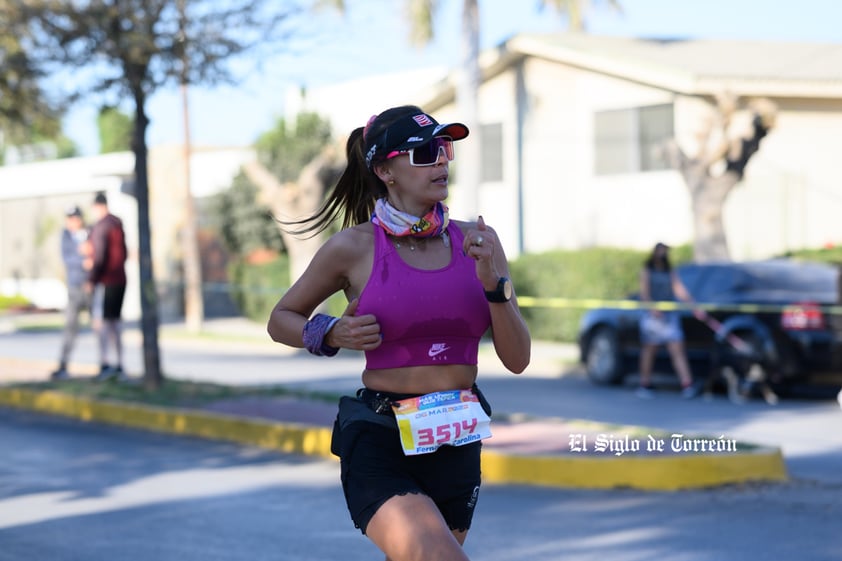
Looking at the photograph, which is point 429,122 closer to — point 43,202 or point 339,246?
point 339,246

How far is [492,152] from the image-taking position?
27969mm

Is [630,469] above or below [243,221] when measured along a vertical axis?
below

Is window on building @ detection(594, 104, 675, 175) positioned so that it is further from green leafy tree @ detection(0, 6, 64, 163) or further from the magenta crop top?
the magenta crop top

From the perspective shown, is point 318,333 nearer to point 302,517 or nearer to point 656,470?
point 302,517

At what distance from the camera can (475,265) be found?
3930 millimetres

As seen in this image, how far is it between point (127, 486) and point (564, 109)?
731 inches

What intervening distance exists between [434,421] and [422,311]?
0.32m

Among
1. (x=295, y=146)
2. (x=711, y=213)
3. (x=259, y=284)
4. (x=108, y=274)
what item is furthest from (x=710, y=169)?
(x=295, y=146)

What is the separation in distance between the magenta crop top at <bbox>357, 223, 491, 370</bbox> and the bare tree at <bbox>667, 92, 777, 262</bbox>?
16.6 m

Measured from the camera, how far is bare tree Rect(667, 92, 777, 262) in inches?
787

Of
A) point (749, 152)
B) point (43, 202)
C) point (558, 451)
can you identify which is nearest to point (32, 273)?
point (43, 202)

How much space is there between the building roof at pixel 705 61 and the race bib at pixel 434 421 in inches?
762

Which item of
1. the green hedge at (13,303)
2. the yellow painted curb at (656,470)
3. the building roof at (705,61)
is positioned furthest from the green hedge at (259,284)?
the yellow painted curb at (656,470)

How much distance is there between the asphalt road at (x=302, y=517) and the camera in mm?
6832
